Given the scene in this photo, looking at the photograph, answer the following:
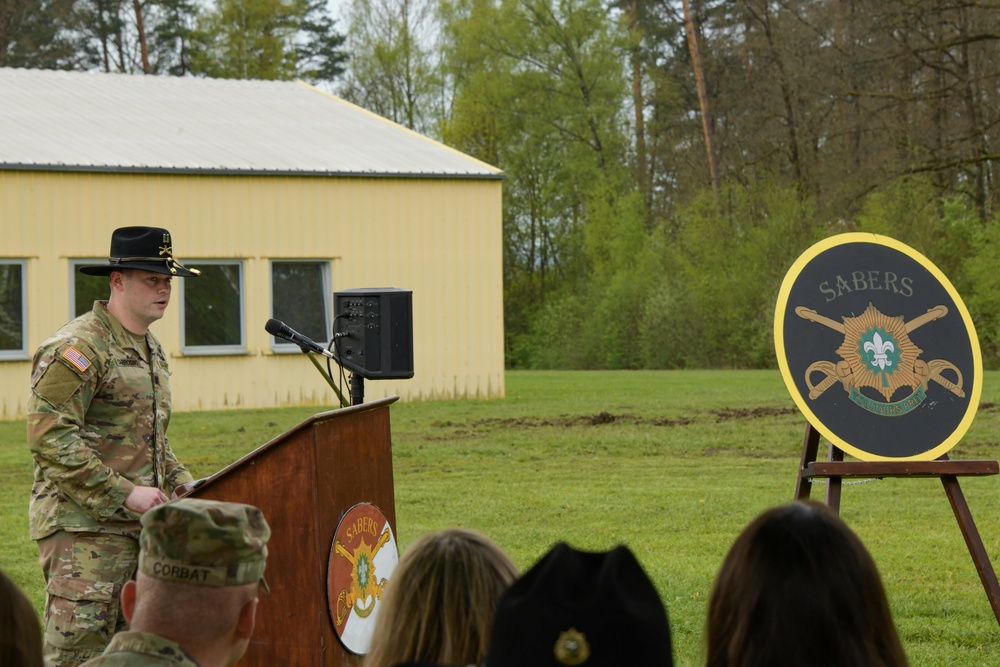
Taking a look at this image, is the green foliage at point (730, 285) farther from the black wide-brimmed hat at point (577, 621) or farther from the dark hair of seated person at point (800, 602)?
the black wide-brimmed hat at point (577, 621)

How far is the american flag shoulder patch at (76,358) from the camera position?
4645 mm

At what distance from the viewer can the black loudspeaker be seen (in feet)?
26.8

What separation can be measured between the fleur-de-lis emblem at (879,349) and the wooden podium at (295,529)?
2.87m

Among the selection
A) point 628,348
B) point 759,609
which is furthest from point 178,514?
point 628,348

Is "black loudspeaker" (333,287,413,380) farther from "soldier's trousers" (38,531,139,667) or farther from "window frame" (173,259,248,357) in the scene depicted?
"window frame" (173,259,248,357)

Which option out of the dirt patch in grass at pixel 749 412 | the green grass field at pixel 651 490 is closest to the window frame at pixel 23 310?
the green grass field at pixel 651 490

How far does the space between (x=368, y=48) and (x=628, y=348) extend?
16.7 metres

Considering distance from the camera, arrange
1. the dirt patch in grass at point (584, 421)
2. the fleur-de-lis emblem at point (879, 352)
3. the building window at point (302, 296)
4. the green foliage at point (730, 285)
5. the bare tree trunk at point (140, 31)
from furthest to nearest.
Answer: the bare tree trunk at point (140, 31), the green foliage at point (730, 285), the building window at point (302, 296), the dirt patch in grass at point (584, 421), the fleur-de-lis emblem at point (879, 352)

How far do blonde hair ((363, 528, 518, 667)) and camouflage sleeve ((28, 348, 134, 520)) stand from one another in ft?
7.12

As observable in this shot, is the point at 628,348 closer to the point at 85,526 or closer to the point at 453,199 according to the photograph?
the point at 453,199

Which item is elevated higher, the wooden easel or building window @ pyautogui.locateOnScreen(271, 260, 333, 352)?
building window @ pyautogui.locateOnScreen(271, 260, 333, 352)

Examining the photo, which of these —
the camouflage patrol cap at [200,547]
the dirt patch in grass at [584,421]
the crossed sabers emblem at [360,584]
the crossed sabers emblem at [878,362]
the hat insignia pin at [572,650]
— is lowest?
the dirt patch in grass at [584,421]

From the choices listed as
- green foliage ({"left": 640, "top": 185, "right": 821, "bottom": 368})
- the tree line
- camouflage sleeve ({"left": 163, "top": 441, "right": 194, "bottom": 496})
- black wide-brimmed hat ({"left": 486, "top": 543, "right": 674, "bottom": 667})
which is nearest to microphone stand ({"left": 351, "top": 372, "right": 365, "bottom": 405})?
camouflage sleeve ({"left": 163, "top": 441, "right": 194, "bottom": 496})

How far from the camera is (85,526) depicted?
4.68m
